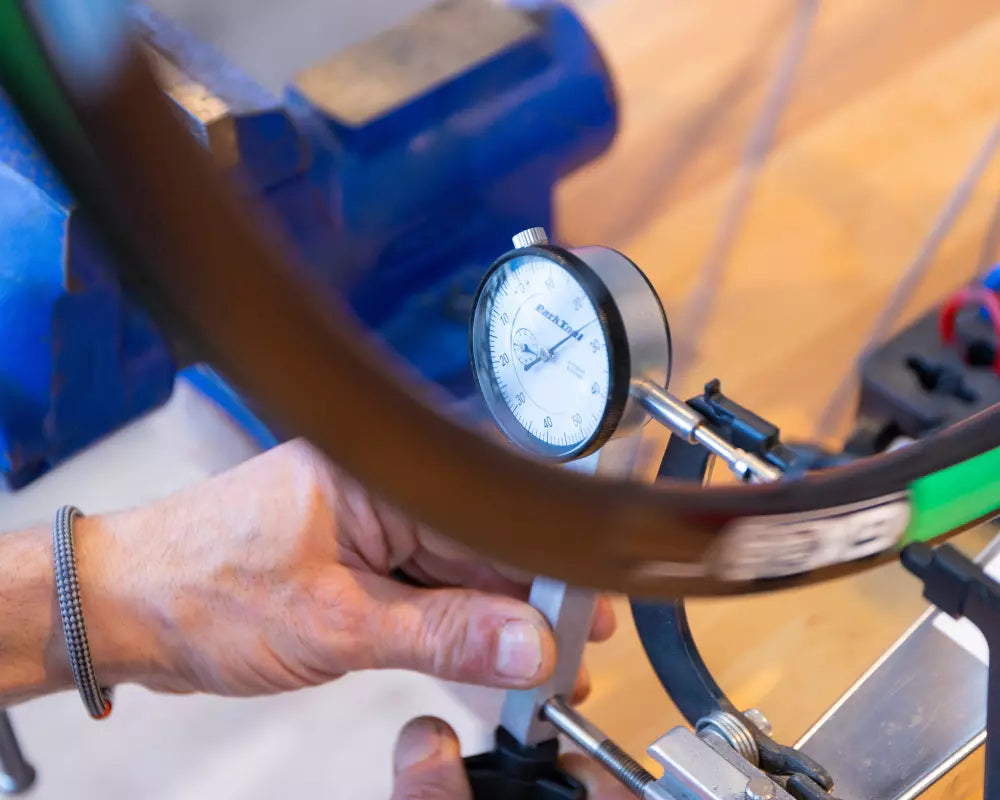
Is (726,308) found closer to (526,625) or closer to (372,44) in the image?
(372,44)

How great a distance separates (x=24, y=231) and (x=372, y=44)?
34 cm

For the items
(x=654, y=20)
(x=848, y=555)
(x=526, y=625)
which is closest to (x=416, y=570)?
(x=526, y=625)

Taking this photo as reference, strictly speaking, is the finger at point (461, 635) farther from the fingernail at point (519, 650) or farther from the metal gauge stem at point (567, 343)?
the metal gauge stem at point (567, 343)

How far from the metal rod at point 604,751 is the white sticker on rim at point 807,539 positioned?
0.20m

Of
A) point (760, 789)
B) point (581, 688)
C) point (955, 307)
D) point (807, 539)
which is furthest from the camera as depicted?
point (955, 307)

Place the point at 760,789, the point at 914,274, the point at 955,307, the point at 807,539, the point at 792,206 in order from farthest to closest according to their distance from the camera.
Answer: the point at 792,206
the point at 914,274
the point at 955,307
the point at 760,789
the point at 807,539

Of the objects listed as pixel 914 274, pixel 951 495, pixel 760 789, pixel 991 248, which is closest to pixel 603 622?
pixel 760 789

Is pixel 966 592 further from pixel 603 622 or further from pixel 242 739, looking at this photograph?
pixel 242 739

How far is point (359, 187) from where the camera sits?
811 millimetres

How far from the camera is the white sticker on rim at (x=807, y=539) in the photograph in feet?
1.06

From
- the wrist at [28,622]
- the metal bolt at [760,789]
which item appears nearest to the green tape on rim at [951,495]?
the metal bolt at [760,789]

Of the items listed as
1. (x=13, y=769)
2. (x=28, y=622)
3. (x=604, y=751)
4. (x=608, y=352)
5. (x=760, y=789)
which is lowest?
(x=13, y=769)

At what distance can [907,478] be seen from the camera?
Answer: 375mm

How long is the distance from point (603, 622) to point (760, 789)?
25 cm
